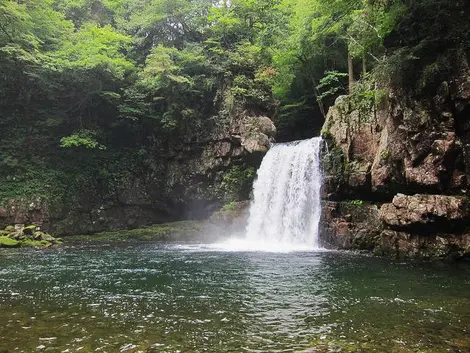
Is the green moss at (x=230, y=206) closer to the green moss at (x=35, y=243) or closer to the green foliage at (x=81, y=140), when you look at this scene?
the green foliage at (x=81, y=140)

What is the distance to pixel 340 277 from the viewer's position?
37.4ft

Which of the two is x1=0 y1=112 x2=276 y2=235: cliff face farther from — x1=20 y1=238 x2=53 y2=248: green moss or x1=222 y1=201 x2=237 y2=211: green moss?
x1=20 y1=238 x2=53 y2=248: green moss

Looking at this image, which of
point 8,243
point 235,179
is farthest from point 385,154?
point 8,243

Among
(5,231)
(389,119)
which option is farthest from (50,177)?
(389,119)

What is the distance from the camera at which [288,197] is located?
2241 cm

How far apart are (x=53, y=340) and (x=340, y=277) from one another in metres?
8.18

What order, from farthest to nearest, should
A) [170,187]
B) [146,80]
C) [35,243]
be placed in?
1. [170,187]
2. [146,80]
3. [35,243]

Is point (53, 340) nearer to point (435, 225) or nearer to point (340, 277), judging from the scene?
point (340, 277)

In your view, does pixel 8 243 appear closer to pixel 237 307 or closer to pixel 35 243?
pixel 35 243

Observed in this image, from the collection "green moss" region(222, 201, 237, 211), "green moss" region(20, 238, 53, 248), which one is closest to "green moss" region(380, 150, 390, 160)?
"green moss" region(222, 201, 237, 211)

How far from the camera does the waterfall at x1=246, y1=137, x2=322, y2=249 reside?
2092cm

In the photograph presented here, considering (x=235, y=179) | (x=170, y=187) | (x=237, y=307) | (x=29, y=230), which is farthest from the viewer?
(x=170, y=187)

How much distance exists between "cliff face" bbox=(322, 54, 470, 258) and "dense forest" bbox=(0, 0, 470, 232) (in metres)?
6.78

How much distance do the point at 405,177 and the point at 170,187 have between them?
1822cm
